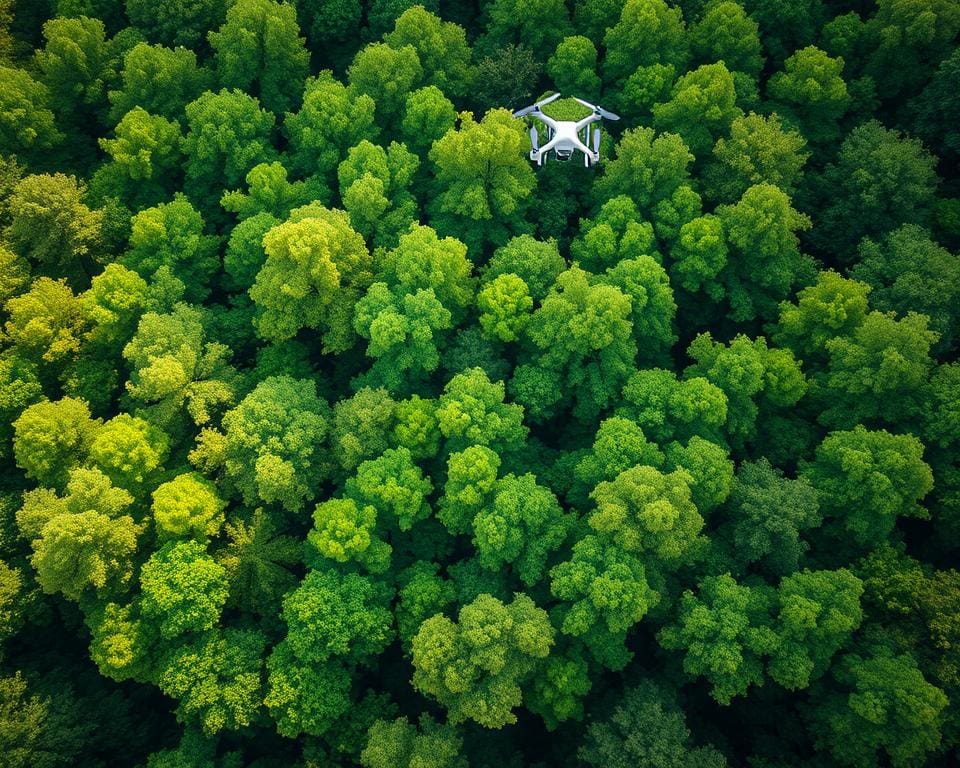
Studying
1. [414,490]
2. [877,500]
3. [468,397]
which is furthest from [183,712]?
[877,500]

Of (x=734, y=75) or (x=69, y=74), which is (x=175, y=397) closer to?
(x=69, y=74)

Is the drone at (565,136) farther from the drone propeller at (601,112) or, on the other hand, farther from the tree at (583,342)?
the tree at (583,342)

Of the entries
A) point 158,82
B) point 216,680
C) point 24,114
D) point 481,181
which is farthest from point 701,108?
point 24,114

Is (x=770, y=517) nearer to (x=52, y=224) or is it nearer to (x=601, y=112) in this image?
(x=601, y=112)

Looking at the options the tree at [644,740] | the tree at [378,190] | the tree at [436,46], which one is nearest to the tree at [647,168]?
Result: the tree at [378,190]

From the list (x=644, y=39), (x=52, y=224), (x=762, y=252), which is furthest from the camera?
(x=644, y=39)

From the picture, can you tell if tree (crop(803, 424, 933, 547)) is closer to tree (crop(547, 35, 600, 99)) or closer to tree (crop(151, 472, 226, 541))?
tree (crop(547, 35, 600, 99))
